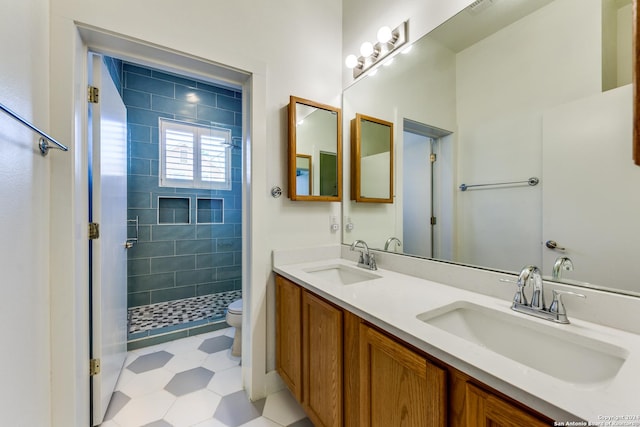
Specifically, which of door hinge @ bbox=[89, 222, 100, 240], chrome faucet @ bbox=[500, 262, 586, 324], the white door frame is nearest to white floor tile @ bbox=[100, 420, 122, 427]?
the white door frame

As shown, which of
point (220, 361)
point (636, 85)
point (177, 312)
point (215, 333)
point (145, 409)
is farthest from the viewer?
point (177, 312)

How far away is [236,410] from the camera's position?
4.78ft

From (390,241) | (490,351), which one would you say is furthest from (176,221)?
(490,351)

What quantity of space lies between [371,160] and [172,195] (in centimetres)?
237

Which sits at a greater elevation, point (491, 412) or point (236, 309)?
point (491, 412)

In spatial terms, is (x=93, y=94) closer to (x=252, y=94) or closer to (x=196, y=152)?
(x=252, y=94)

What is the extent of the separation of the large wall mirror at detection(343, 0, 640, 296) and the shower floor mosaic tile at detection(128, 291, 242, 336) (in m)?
2.24

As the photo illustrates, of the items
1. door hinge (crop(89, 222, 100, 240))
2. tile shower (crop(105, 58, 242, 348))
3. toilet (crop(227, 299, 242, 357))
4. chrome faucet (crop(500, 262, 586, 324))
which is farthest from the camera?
tile shower (crop(105, 58, 242, 348))

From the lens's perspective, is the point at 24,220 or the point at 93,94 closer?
the point at 24,220

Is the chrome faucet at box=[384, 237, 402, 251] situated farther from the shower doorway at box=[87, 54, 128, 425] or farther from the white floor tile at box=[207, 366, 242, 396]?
the shower doorway at box=[87, 54, 128, 425]

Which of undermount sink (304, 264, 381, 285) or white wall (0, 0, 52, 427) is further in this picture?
undermount sink (304, 264, 381, 285)

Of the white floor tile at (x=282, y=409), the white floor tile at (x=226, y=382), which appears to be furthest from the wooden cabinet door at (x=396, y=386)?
the white floor tile at (x=226, y=382)

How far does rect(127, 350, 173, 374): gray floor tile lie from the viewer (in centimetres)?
184

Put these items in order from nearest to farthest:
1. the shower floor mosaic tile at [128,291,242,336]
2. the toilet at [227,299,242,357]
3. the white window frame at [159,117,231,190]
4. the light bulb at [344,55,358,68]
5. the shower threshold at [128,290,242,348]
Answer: the light bulb at [344,55,358,68] → the toilet at [227,299,242,357] → the shower threshold at [128,290,242,348] → the shower floor mosaic tile at [128,291,242,336] → the white window frame at [159,117,231,190]
